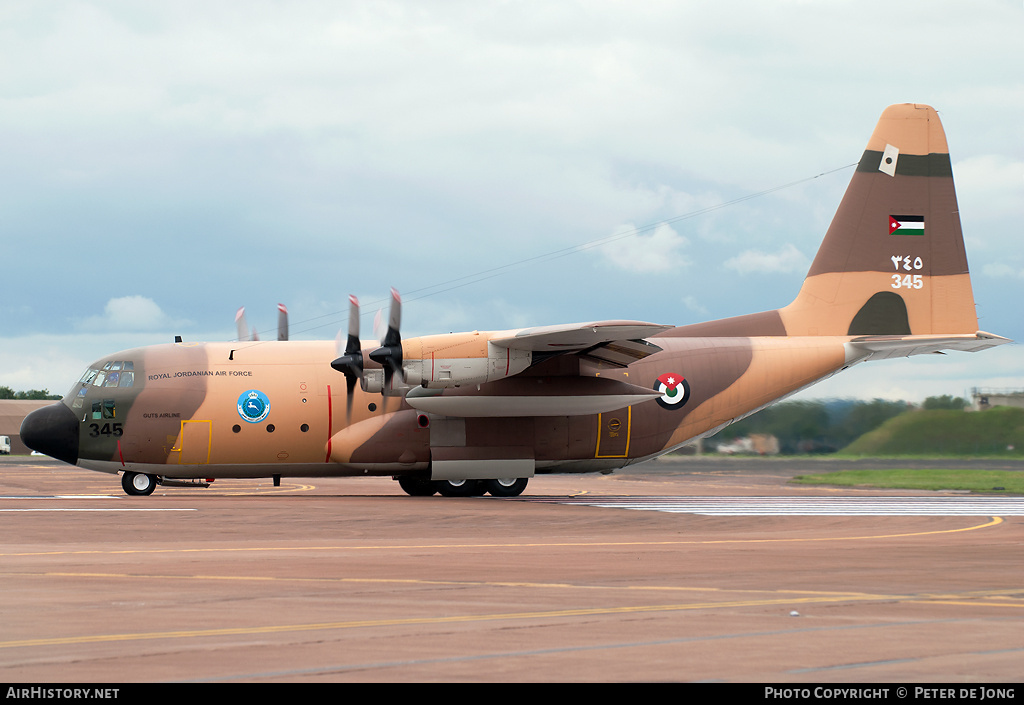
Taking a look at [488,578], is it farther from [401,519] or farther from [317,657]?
[401,519]

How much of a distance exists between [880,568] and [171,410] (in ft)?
62.0

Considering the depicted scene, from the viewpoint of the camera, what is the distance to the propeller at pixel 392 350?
25.1 m

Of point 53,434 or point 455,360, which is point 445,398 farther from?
point 53,434

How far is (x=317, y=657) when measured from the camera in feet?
23.1

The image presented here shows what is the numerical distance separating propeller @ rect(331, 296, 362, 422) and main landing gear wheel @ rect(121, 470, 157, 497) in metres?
5.87

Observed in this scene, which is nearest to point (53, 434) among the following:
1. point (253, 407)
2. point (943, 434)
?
point (253, 407)

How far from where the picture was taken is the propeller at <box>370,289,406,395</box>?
2509cm

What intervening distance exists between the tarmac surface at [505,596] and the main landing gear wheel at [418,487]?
6.68m

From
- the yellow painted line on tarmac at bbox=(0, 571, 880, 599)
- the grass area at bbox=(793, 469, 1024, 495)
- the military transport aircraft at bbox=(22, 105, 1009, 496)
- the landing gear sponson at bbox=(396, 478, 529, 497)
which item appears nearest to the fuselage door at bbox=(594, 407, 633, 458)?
the military transport aircraft at bbox=(22, 105, 1009, 496)

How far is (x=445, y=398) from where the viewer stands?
26688 millimetres

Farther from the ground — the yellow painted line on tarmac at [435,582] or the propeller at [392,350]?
the propeller at [392,350]

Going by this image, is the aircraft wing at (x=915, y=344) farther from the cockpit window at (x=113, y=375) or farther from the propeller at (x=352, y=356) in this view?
the cockpit window at (x=113, y=375)

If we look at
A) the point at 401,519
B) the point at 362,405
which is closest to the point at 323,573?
the point at 401,519

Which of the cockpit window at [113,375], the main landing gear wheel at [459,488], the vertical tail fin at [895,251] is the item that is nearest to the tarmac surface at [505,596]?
the cockpit window at [113,375]
